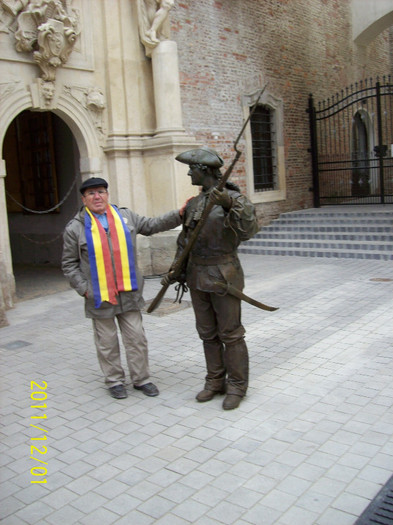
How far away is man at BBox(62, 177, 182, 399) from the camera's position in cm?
457

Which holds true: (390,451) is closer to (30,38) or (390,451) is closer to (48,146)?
(30,38)

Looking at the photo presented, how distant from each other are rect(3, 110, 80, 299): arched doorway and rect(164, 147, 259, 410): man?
6715 mm

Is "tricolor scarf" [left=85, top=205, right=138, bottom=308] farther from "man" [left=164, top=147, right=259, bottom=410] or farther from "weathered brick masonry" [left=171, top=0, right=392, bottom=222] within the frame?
"weathered brick masonry" [left=171, top=0, right=392, bottom=222]

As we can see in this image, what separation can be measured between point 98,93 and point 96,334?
21.0 feet

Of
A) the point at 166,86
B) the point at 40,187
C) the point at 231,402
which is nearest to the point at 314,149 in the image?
the point at 166,86

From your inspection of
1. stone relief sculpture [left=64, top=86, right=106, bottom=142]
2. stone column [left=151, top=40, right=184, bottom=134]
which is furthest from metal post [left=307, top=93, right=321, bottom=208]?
stone relief sculpture [left=64, top=86, right=106, bottom=142]

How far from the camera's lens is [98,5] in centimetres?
999

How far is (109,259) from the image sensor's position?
4.59 m

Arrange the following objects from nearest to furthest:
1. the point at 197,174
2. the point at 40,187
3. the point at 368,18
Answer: the point at 197,174 → the point at 40,187 → the point at 368,18

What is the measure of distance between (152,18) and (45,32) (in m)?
2.38

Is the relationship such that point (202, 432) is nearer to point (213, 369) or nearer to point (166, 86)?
point (213, 369)

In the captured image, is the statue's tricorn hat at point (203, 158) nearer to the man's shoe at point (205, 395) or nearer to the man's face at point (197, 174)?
the man's face at point (197, 174)

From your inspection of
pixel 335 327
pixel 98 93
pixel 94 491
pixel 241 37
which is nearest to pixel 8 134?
pixel 98 93

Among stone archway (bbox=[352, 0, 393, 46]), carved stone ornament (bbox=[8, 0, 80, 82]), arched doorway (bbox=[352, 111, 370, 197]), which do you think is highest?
stone archway (bbox=[352, 0, 393, 46])
